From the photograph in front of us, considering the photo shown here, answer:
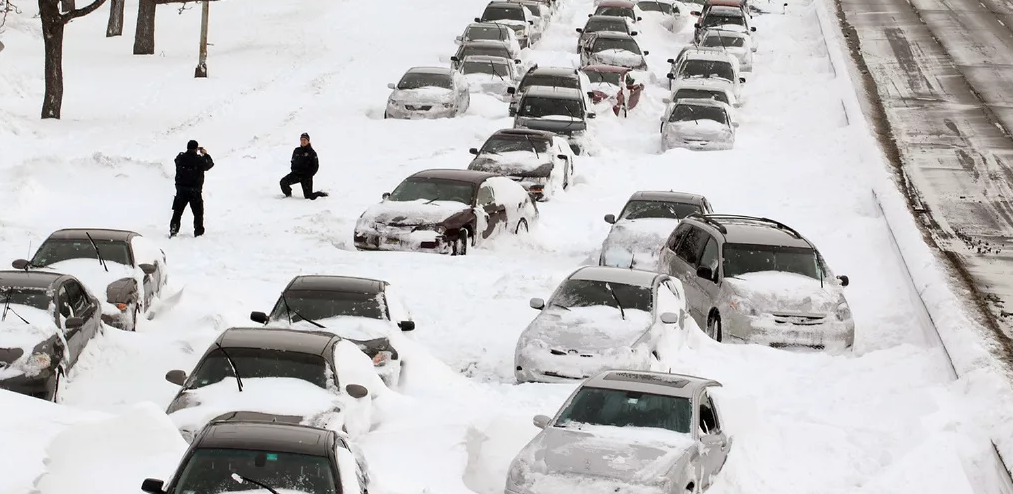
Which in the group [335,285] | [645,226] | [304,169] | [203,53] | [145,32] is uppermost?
[335,285]

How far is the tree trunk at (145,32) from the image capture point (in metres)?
43.2

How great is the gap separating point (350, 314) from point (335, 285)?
0.58m

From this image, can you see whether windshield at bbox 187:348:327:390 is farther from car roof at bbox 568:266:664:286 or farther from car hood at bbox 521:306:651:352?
car roof at bbox 568:266:664:286

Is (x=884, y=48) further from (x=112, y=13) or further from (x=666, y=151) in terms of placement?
(x=112, y=13)

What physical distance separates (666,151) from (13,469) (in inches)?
887

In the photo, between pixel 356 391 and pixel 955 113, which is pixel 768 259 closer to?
pixel 356 391

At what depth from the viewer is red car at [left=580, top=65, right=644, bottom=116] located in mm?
35500

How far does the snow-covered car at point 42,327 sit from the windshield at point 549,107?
16356mm

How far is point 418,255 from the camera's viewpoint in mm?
21156

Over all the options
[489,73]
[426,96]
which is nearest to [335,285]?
[426,96]

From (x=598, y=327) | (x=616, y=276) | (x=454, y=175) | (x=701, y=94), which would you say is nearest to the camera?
(x=598, y=327)

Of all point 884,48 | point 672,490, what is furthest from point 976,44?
point 672,490

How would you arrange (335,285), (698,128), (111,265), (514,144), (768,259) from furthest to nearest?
(698,128) < (514,144) < (768,259) < (111,265) < (335,285)

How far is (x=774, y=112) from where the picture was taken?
125 feet
